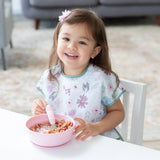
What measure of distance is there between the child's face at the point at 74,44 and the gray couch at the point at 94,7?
2966 millimetres

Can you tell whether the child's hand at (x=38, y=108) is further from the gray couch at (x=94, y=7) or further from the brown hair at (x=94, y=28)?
the gray couch at (x=94, y=7)

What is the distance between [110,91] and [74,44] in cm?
22

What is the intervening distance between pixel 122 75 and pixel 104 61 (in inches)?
65.9

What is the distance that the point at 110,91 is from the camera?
1126 millimetres

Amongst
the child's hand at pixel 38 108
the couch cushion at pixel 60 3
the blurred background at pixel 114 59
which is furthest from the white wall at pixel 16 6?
the child's hand at pixel 38 108

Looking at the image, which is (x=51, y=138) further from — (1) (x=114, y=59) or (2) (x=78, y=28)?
(1) (x=114, y=59)

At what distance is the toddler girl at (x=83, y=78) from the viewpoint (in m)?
1.07

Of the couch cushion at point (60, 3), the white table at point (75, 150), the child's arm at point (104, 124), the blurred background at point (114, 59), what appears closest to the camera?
the white table at point (75, 150)

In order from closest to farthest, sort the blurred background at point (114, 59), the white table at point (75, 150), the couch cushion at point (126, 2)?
the white table at point (75, 150) → the blurred background at point (114, 59) → the couch cushion at point (126, 2)

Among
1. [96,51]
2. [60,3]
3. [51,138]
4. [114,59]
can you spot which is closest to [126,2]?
[60,3]

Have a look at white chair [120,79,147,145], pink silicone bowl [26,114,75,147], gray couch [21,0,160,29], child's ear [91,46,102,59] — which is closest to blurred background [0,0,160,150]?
gray couch [21,0,160,29]

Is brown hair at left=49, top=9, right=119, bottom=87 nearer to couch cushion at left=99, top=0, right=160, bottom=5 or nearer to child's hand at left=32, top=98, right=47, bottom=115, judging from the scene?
child's hand at left=32, top=98, right=47, bottom=115

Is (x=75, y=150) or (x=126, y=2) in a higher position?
(x=75, y=150)

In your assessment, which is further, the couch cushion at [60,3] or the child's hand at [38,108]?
the couch cushion at [60,3]
